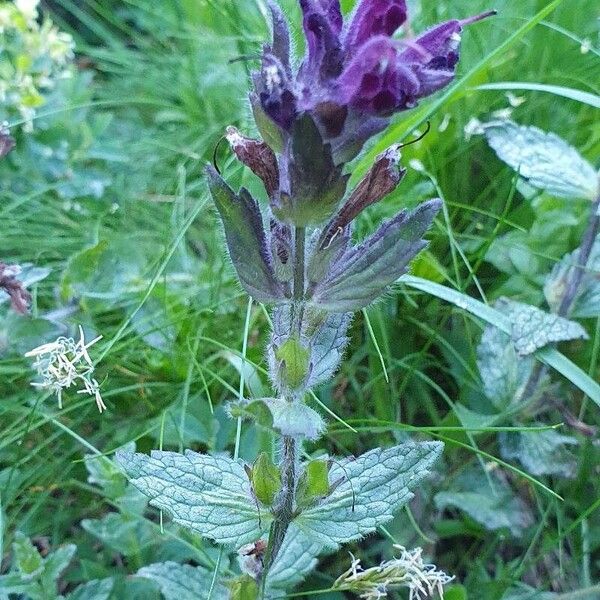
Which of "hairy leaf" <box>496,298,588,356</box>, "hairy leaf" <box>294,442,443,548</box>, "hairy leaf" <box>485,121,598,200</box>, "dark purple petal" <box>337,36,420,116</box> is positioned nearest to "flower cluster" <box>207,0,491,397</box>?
"dark purple petal" <box>337,36,420,116</box>

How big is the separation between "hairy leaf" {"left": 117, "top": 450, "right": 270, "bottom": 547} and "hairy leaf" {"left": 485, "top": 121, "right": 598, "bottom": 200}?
0.67 meters

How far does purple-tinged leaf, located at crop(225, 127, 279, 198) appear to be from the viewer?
2.65ft

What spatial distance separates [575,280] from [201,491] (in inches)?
27.7

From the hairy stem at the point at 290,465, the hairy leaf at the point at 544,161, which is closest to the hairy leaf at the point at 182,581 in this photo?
the hairy stem at the point at 290,465

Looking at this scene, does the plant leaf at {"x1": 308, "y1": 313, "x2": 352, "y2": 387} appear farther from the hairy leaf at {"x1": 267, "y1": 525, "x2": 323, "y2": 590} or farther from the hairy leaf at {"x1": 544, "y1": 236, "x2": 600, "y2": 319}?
the hairy leaf at {"x1": 544, "y1": 236, "x2": 600, "y2": 319}

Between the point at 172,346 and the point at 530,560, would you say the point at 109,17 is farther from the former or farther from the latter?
the point at 530,560

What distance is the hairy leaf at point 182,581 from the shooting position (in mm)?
1007

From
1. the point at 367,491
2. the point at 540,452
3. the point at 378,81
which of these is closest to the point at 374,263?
the point at 378,81

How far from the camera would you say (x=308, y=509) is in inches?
36.3

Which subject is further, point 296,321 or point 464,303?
point 464,303

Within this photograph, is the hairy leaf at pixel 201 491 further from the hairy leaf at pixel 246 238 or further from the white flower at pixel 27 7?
the white flower at pixel 27 7

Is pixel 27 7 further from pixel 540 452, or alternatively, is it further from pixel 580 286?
pixel 540 452

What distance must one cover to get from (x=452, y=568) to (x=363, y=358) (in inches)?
15.7

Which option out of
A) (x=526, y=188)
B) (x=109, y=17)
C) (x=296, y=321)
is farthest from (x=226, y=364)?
(x=109, y=17)
